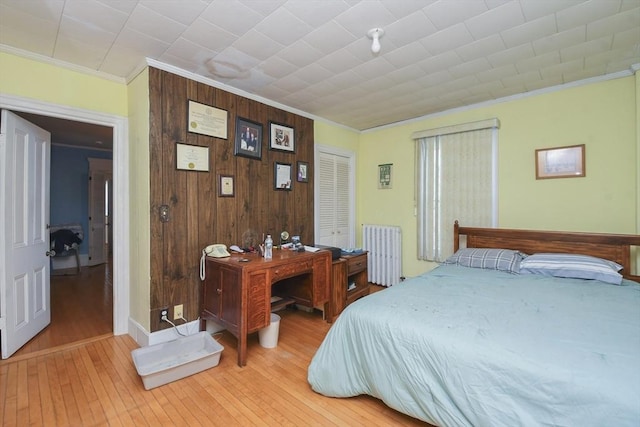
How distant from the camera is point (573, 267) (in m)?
2.44

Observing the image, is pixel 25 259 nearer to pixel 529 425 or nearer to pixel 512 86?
pixel 529 425

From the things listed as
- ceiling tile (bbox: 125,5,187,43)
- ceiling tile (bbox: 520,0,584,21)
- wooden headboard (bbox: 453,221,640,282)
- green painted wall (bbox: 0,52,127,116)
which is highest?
ceiling tile (bbox: 520,0,584,21)

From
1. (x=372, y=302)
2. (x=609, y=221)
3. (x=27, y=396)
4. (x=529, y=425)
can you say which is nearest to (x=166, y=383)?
(x=27, y=396)

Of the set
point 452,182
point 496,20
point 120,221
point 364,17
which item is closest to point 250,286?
point 120,221

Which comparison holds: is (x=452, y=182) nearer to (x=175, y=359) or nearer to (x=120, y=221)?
(x=175, y=359)

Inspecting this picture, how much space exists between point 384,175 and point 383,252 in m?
1.17

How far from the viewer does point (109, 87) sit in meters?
2.67

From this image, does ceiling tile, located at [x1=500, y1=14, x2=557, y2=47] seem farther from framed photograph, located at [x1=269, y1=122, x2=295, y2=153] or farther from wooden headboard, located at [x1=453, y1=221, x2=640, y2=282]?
framed photograph, located at [x1=269, y1=122, x2=295, y2=153]

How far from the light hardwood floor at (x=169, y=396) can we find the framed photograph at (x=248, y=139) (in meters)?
1.93

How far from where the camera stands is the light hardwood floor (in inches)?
65.8

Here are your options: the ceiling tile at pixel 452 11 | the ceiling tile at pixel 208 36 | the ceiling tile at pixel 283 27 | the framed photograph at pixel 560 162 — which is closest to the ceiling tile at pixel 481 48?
the ceiling tile at pixel 452 11

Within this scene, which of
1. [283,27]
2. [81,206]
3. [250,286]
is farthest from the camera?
[81,206]

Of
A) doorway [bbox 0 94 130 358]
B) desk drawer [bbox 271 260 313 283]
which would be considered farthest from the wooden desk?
doorway [bbox 0 94 130 358]

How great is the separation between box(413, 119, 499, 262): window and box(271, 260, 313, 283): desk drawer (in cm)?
192
